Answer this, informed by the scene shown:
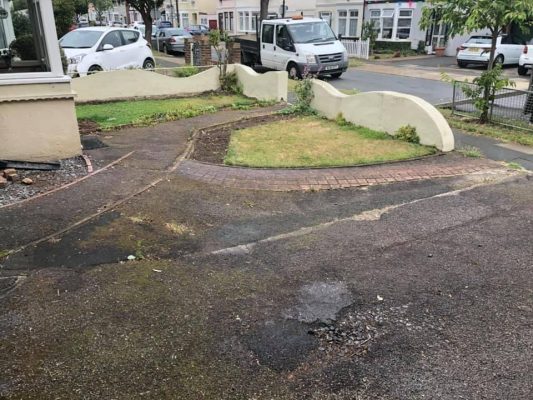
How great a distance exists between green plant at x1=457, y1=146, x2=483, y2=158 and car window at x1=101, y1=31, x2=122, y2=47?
11.8 meters

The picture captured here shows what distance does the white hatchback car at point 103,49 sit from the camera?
14.7 meters

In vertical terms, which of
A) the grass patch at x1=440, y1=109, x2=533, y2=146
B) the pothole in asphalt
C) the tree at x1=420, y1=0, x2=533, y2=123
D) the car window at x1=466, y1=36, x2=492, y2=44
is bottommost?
the grass patch at x1=440, y1=109, x2=533, y2=146

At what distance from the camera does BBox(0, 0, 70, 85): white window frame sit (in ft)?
22.0

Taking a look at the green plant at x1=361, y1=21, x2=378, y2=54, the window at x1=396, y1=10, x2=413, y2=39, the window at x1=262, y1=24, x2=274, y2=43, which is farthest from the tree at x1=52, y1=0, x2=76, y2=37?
the window at x1=396, y1=10, x2=413, y2=39

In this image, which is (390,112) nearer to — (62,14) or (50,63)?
(50,63)

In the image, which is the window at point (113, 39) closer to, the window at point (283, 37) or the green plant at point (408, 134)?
the window at point (283, 37)

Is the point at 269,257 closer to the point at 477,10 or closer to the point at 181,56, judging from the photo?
the point at 477,10

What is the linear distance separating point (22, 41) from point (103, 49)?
22.7ft

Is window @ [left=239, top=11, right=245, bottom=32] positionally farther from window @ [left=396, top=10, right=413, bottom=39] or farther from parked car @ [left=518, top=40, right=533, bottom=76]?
parked car @ [left=518, top=40, right=533, bottom=76]

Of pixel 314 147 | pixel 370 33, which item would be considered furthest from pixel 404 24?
pixel 314 147

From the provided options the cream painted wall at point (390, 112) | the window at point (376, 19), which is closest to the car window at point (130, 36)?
the cream painted wall at point (390, 112)

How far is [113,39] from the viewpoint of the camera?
15805 millimetres

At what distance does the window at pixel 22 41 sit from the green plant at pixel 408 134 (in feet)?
20.0

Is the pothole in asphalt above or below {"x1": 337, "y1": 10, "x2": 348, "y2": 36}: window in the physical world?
below
